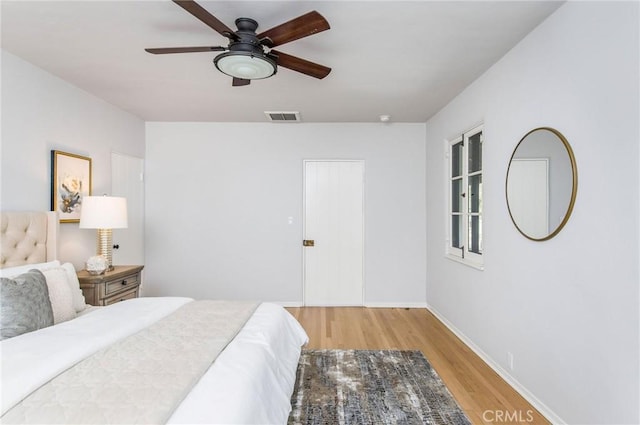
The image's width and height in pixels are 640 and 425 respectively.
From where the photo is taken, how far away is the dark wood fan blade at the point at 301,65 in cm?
213

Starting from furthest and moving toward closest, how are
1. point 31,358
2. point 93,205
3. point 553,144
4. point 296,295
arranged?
point 296,295, point 93,205, point 553,144, point 31,358

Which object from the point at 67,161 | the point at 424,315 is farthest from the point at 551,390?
the point at 67,161

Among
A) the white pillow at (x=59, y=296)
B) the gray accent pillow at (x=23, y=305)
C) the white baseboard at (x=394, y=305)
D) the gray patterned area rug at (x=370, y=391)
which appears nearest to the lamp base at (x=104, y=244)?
the white pillow at (x=59, y=296)

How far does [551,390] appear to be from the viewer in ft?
6.86

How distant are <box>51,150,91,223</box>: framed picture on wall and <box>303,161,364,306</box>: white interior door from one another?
100 inches

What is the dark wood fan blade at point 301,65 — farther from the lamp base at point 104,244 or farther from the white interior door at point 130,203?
the white interior door at point 130,203

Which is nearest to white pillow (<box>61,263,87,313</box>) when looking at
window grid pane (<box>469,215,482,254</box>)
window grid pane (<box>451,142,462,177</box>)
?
window grid pane (<box>469,215,482,254</box>)

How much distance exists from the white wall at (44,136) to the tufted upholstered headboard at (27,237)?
0.15 metres

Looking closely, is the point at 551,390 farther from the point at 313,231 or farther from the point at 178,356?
the point at 313,231

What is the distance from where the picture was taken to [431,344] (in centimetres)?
331

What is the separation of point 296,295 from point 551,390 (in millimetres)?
3088

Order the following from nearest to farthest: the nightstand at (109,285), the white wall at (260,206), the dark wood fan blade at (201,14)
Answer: the dark wood fan blade at (201,14)
the nightstand at (109,285)
the white wall at (260,206)

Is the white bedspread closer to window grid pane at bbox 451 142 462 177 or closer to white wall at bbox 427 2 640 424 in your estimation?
white wall at bbox 427 2 640 424

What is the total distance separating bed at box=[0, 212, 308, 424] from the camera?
3.92 feet
